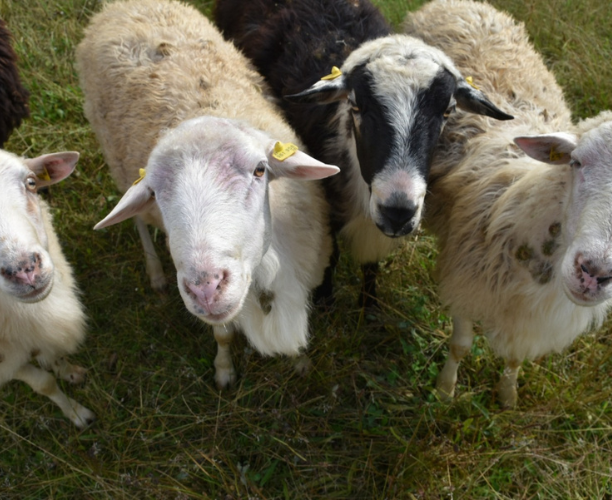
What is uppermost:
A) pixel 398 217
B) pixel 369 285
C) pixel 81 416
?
pixel 398 217

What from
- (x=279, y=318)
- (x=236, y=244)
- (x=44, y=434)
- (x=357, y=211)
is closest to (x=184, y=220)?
(x=236, y=244)

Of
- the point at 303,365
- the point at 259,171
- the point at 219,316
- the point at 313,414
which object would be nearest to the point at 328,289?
the point at 303,365

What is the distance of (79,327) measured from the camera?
324 cm

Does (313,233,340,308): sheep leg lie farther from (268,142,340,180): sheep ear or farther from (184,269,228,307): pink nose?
(184,269,228,307): pink nose

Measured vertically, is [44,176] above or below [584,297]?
below

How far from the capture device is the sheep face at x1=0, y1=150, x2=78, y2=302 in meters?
2.33

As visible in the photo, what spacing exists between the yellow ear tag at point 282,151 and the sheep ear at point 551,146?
3.51 feet

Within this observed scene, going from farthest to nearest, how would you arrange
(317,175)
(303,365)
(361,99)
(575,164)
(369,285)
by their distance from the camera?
(369,285) → (303,365) → (361,99) → (317,175) → (575,164)

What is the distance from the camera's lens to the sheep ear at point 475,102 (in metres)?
2.88

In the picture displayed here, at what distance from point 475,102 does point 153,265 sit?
2707 millimetres

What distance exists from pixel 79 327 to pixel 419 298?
241cm

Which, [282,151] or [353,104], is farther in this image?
[353,104]

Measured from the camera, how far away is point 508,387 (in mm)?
3342

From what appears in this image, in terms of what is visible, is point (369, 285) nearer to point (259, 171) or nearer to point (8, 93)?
point (259, 171)
